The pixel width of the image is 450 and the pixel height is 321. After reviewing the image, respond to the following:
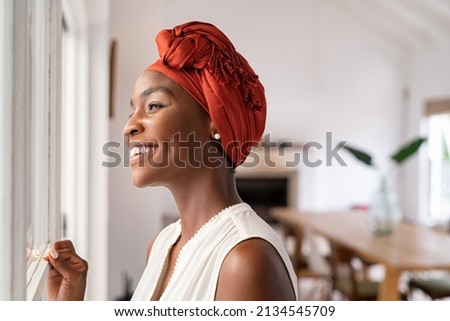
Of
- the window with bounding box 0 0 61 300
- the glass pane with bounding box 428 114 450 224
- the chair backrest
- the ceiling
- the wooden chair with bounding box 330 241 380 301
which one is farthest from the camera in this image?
the chair backrest

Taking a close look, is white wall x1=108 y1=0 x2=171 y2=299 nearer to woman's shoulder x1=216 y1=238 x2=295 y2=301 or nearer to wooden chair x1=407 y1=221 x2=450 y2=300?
woman's shoulder x1=216 y1=238 x2=295 y2=301

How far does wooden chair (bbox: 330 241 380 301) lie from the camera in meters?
2.14

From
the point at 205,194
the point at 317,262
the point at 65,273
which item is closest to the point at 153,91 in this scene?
the point at 205,194

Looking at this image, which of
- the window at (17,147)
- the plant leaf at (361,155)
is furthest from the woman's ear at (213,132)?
the plant leaf at (361,155)

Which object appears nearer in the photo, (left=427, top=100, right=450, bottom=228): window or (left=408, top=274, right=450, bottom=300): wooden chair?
(left=427, top=100, right=450, bottom=228): window

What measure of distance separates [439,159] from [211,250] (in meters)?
0.75

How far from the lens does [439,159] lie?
1095 millimetres

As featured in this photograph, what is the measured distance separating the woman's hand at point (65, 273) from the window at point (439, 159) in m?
0.66

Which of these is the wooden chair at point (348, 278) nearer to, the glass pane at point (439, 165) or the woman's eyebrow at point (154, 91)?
the glass pane at point (439, 165)

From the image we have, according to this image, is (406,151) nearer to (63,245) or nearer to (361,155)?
(361,155)

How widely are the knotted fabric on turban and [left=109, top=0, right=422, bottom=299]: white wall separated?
34 mm

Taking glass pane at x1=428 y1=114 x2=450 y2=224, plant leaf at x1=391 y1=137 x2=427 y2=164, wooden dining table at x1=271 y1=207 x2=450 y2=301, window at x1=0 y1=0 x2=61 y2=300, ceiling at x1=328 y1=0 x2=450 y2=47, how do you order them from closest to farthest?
window at x1=0 y1=0 x2=61 y2=300 → ceiling at x1=328 y1=0 x2=450 y2=47 → plant leaf at x1=391 y1=137 x2=427 y2=164 → glass pane at x1=428 y1=114 x2=450 y2=224 → wooden dining table at x1=271 y1=207 x2=450 y2=301

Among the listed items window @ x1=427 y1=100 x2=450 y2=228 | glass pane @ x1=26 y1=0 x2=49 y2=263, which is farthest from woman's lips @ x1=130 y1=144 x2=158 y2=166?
window @ x1=427 y1=100 x2=450 y2=228

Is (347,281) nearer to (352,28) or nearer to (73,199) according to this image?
(352,28)
